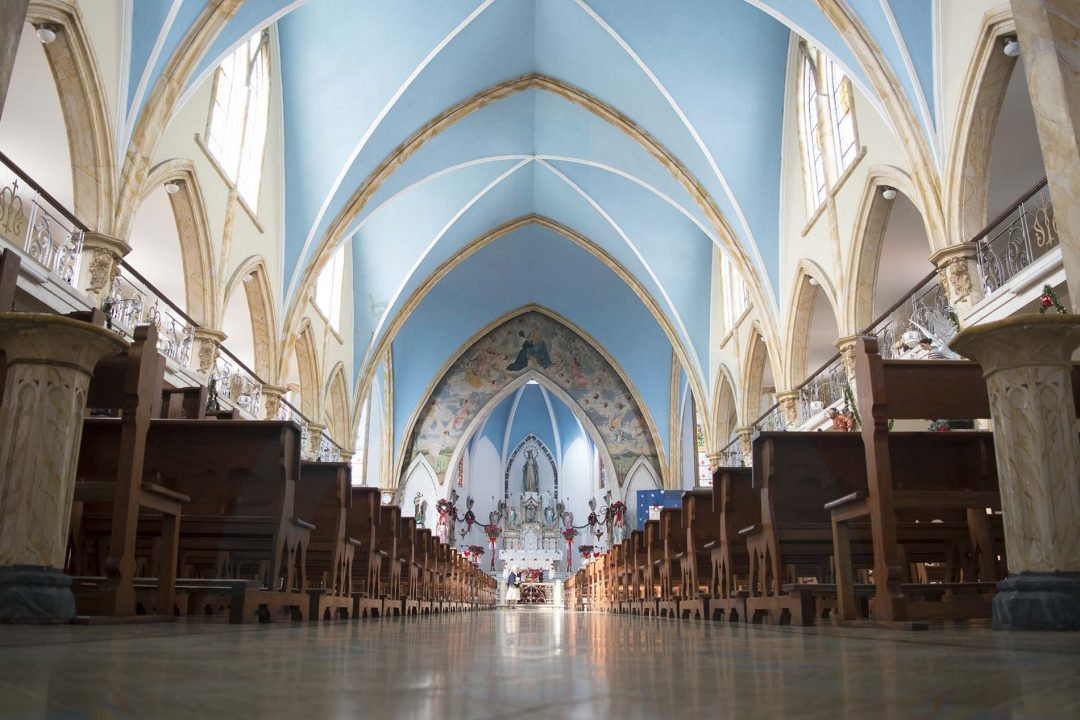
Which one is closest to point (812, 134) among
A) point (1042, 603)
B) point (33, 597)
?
point (1042, 603)

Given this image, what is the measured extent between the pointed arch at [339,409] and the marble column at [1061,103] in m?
16.9

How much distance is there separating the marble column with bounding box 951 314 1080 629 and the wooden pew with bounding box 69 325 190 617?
11.8 feet

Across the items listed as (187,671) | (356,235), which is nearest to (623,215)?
(356,235)

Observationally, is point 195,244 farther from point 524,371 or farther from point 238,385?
point 524,371

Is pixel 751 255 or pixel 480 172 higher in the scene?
pixel 480 172

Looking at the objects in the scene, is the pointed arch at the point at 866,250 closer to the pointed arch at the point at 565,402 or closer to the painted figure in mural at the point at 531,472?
the pointed arch at the point at 565,402

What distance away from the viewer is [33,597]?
2.94 meters

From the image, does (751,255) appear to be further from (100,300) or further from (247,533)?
(247,533)

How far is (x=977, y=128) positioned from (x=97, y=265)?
9.50 m

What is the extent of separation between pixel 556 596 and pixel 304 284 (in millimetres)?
13953

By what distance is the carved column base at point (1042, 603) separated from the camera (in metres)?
2.87

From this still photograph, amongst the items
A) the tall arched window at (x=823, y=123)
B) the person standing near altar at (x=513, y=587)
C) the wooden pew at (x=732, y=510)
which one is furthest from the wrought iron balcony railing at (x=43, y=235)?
the person standing near altar at (x=513, y=587)

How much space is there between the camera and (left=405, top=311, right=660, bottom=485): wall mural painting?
973 inches

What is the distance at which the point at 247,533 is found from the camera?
4926 millimetres
